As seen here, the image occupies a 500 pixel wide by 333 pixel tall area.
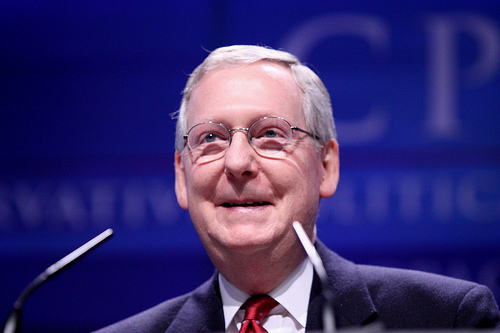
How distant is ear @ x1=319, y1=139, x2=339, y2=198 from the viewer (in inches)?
67.0

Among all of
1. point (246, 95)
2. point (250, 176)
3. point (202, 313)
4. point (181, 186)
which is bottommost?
point (202, 313)

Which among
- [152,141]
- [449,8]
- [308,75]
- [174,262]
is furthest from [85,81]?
[449,8]

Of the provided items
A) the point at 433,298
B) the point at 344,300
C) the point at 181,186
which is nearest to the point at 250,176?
the point at 181,186

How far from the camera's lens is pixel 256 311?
152 centimetres

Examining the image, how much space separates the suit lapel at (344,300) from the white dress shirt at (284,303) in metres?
0.02

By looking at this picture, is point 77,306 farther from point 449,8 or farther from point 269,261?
point 449,8

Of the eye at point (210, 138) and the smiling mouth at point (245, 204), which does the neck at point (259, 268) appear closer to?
the smiling mouth at point (245, 204)

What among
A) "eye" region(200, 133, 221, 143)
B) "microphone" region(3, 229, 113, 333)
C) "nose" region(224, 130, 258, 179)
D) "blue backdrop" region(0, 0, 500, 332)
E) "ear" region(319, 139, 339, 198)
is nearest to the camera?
"microphone" region(3, 229, 113, 333)

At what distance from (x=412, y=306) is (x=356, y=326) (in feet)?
0.60

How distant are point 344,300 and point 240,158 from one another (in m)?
0.52

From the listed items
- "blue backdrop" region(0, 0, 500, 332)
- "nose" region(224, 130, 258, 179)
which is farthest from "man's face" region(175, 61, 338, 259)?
"blue backdrop" region(0, 0, 500, 332)

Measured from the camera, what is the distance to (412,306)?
1539 millimetres

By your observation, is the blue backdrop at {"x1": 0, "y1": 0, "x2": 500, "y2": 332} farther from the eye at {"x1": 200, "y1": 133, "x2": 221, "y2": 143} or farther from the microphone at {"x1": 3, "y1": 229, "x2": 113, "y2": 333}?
the microphone at {"x1": 3, "y1": 229, "x2": 113, "y2": 333}

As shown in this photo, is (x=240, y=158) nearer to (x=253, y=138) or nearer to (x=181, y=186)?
(x=253, y=138)
